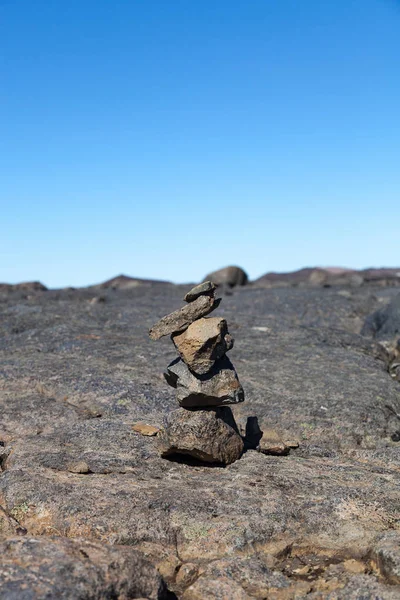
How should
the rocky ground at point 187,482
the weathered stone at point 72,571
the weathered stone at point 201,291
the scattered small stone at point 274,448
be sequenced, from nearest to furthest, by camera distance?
the weathered stone at point 72,571, the rocky ground at point 187,482, the weathered stone at point 201,291, the scattered small stone at point 274,448

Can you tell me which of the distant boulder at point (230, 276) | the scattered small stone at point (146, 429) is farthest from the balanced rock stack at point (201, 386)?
the distant boulder at point (230, 276)

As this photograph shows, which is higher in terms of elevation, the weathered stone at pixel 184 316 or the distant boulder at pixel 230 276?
the distant boulder at pixel 230 276

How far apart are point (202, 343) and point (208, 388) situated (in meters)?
0.74

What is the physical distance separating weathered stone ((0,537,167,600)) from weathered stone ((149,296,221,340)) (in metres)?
3.93

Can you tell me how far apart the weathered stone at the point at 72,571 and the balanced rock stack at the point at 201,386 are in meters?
2.91

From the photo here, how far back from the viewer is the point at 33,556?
6312 millimetres

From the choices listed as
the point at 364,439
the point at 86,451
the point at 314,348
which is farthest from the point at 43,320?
the point at 364,439

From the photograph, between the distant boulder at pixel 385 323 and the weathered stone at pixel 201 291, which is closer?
the weathered stone at pixel 201 291

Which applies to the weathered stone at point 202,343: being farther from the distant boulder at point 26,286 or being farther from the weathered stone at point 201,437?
the distant boulder at point 26,286

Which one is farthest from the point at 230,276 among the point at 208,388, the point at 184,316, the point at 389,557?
the point at 389,557

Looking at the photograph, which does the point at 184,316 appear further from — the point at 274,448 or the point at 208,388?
the point at 274,448

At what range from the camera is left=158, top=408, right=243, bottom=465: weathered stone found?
9.59 metres

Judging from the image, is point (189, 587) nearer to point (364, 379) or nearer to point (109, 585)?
point (109, 585)

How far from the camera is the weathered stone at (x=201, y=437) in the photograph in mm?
9586
